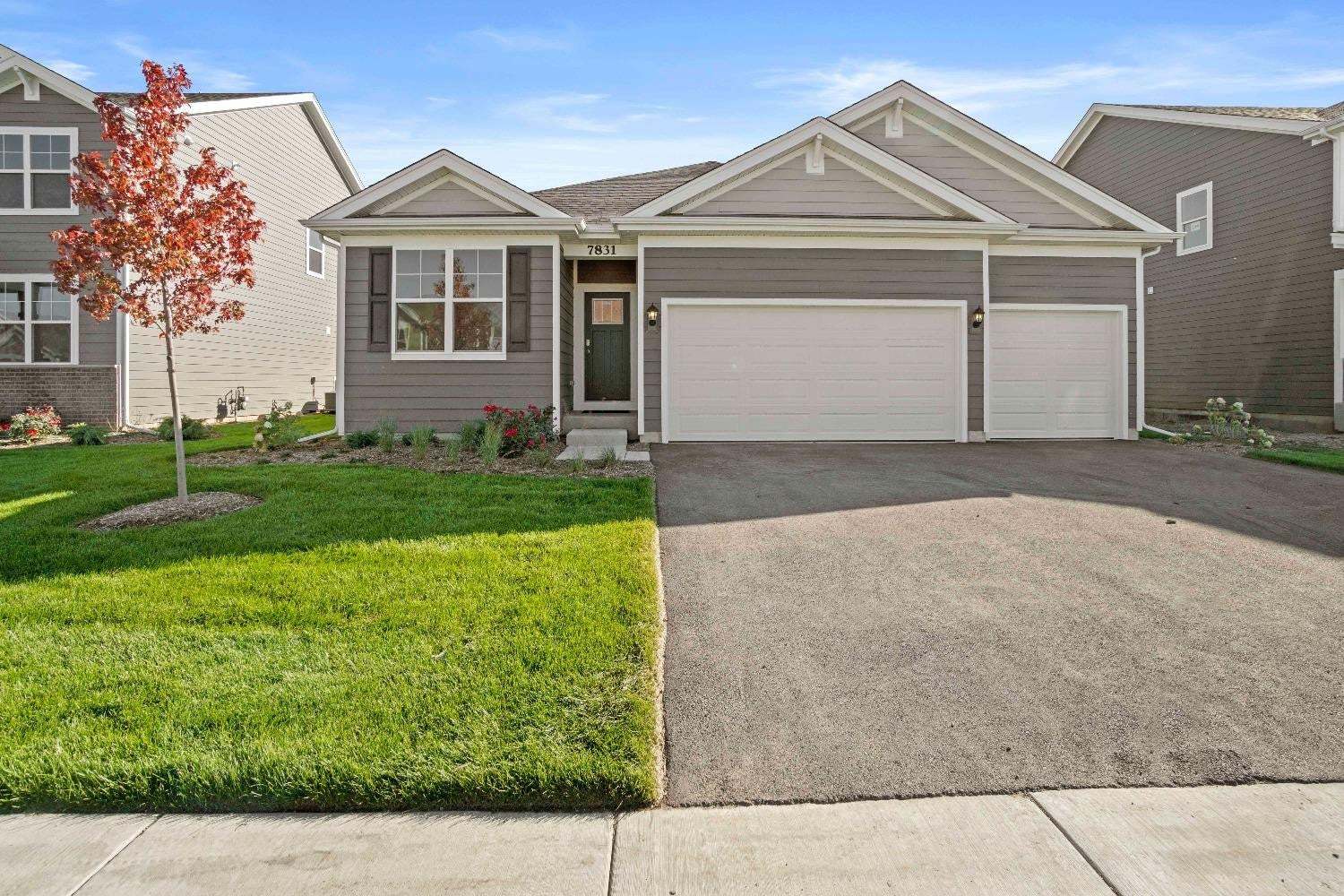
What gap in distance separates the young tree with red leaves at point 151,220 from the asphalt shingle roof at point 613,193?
608 centimetres

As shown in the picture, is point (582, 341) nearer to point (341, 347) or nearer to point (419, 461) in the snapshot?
point (341, 347)

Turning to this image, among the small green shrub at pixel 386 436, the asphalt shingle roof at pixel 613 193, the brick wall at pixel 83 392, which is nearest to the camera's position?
the small green shrub at pixel 386 436

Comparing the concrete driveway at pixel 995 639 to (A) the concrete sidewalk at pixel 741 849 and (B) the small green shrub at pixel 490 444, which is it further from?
(B) the small green shrub at pixel 490 444

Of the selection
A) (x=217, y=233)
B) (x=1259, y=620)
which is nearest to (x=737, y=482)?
(x=1259, y=620)

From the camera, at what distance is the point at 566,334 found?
42.1ft

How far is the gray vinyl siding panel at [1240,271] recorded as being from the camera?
14.1 m

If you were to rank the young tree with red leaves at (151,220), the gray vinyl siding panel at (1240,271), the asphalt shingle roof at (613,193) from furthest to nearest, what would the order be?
the gray vinyl siding panel at (1240,271) → the asphalt shingle roof at (613,193) → the young tree with red leaves at (151,220)

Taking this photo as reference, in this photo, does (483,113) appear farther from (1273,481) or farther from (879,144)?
(1273,481)

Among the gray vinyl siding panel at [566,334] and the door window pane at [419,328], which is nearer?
the door window pane at [419,328]


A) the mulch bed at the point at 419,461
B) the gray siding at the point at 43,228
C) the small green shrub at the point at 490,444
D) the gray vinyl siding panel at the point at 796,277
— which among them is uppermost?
the gray siding at the point at 43,228

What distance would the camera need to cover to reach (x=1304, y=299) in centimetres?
1425

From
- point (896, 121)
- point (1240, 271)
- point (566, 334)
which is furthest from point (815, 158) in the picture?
point (1240, 271)

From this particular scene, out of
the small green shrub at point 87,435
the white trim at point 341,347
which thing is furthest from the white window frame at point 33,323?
the white trim at point 341,347

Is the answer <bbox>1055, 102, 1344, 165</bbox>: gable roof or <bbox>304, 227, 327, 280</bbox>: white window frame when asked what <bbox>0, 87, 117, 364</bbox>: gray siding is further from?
<bbox>1055, 102, 1344, 165</bbox>: gable roof
